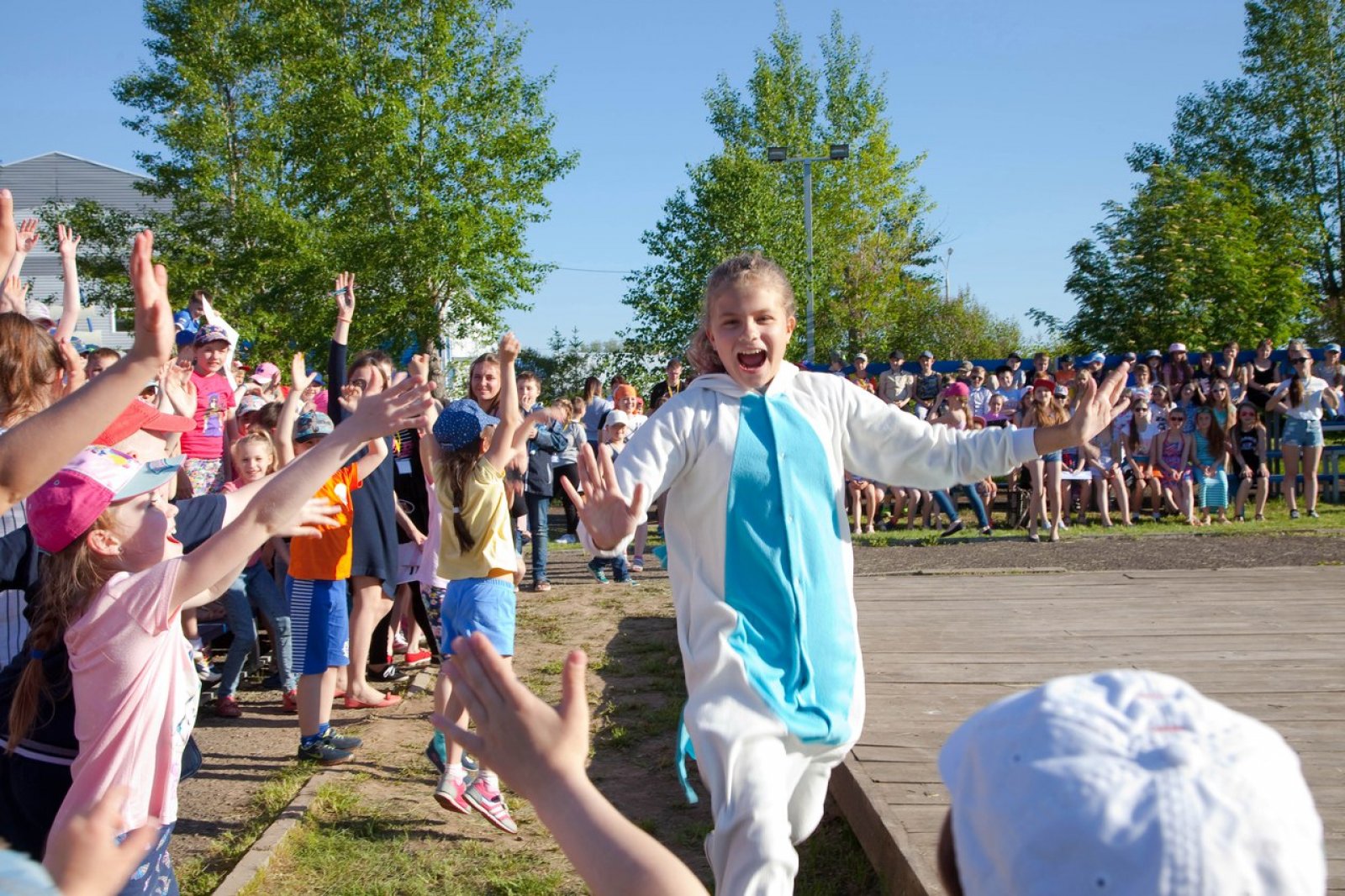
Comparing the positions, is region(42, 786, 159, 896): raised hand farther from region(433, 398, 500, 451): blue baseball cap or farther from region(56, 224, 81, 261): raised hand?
region(56, 224, 81, 261): raised hand

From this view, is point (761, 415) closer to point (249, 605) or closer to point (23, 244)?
point (23, 244)

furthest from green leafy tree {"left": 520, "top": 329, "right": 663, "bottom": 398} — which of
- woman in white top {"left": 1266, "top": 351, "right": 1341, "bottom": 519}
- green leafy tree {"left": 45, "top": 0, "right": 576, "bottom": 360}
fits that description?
woman in white top {"left": 1266, "top": 351, "right": 1341, "bottom": 519}

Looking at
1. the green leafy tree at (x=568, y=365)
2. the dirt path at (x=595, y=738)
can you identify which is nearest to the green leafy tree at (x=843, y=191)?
the green leafy tree at (x=568, y=365)

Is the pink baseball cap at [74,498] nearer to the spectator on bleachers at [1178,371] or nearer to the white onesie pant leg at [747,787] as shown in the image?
the white onesie pant leg at [747,787]

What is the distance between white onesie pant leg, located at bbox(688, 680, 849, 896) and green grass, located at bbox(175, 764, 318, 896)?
2.21 m

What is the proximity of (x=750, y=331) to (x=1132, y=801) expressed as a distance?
8.54 feet

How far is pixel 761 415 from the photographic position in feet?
11.6

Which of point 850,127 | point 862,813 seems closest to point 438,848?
point 862,813

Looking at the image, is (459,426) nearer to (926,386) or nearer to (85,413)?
(85,413)

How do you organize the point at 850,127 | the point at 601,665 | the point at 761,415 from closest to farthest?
the point at 761,415, the point at 601,665, the point at 850,127

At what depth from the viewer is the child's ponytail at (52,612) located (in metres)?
2.92

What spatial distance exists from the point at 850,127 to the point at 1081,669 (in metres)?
37.7

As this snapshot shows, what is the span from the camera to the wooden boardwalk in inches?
169

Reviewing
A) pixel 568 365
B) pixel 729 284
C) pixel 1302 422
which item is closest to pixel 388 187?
pixel 568 365
